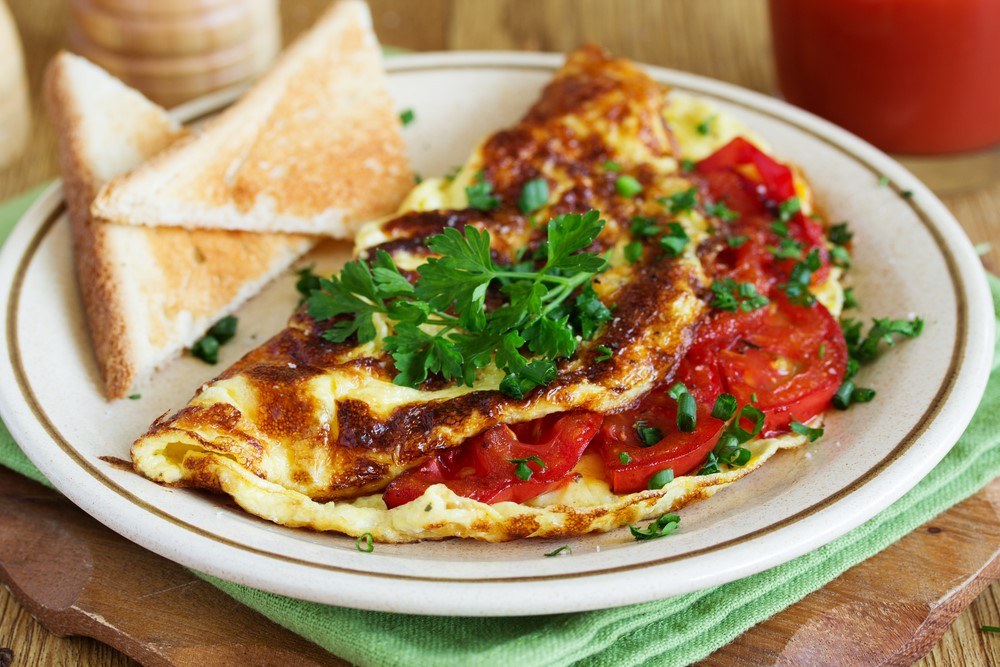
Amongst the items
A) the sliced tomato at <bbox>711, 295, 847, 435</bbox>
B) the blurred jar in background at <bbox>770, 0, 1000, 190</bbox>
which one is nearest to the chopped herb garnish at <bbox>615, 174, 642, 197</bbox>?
the sliced tomato at <bbox>711, 295, 847, 435</bbox>

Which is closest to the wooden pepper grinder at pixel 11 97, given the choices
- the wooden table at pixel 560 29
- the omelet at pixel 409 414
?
the wooden table at pixel 560 29

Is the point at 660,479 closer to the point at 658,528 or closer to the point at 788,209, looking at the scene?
the point at 658,528

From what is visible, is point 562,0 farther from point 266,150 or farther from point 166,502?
point 166,502

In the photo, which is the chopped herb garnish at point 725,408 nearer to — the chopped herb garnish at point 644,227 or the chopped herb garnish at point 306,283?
the chopped herb garnish at point 644,227

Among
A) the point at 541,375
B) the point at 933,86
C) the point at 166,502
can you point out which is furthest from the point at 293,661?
the point at 933,86

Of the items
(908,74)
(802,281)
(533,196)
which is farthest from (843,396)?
(908,74)

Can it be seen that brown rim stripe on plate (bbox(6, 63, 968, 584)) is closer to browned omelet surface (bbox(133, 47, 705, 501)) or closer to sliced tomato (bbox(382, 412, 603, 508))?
browned omelet surface (bbox(133, 47, 705, 501))
